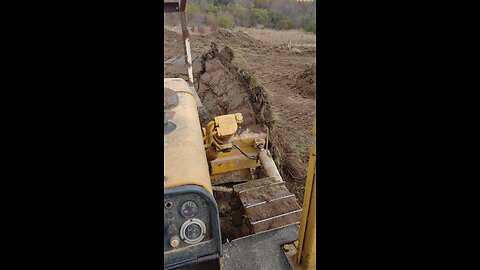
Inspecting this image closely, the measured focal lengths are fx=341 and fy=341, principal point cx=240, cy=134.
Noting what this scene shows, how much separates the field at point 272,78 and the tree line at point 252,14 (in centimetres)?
115

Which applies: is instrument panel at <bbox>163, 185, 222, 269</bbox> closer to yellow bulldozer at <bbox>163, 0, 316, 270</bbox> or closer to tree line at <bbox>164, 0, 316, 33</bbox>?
yellow bulldozer at <bbox>163, 0, 316, 270</bbox>

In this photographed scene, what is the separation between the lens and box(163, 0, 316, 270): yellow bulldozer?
1.92 m

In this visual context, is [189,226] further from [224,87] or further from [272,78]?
[272,78]

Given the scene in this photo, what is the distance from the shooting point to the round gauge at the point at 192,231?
1.92 meters

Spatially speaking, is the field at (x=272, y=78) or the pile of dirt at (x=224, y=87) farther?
the pile of dirt at (x=224, y=87)

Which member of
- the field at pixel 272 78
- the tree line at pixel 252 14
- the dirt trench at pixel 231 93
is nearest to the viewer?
the dirt trench at pixel 231 93

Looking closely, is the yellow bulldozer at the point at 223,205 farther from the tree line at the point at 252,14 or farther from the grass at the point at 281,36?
the tree line at the point at 252,14

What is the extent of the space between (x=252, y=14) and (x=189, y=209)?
17.7 m

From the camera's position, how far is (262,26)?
58.5ft

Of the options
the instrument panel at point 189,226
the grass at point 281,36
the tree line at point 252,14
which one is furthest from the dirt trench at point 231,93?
the tree line at point 252,14
